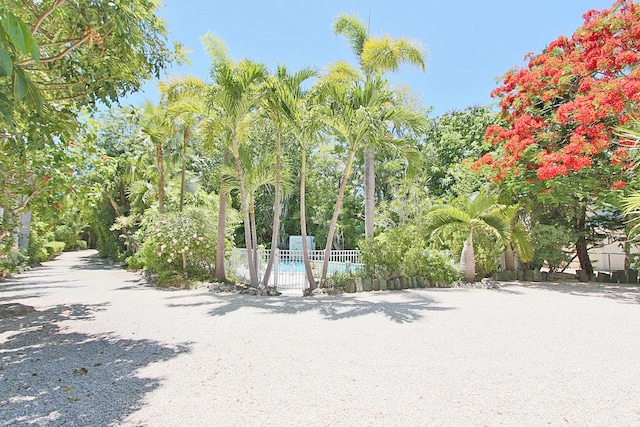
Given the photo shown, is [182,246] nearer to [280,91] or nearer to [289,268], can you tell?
[289,268]

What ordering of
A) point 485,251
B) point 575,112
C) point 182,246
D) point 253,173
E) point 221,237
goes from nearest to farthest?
1. point 575,112
2. point 253,173
3. point 182,246
4. point 221,237
5. point 485,251

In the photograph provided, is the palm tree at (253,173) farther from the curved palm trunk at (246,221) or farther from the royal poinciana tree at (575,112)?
the royal poinciana tree at (575,112)

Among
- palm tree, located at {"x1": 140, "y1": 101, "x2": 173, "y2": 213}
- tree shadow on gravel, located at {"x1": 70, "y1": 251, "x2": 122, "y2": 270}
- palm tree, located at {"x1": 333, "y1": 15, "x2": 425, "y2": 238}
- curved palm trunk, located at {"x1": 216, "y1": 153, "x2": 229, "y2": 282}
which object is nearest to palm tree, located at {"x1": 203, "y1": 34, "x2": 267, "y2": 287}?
curved palm trunk, located at {"x1": 216, "y1": 153, "x2": 229, "y2": 282}

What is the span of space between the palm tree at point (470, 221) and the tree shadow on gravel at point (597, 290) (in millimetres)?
1179

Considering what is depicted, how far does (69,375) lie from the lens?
11.1 feet

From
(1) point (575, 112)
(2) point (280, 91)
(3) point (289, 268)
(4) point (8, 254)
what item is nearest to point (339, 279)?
(3) point (289, 268)

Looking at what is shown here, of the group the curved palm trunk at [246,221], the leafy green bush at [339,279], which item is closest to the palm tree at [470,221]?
the leafy green bush at [339,279]

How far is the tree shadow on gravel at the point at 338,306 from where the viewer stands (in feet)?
19.9

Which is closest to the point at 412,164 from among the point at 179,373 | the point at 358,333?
the point at 358,333

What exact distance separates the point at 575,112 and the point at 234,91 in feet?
25.9

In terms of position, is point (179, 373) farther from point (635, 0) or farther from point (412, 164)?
point (635, 0)

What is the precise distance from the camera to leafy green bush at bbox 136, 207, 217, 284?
384 inches

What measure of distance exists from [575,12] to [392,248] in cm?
826

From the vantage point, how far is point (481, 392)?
9.94 feet
